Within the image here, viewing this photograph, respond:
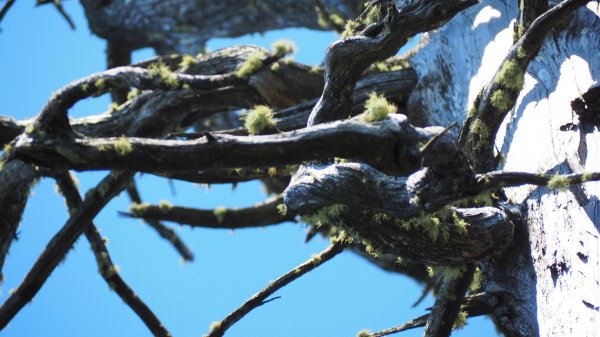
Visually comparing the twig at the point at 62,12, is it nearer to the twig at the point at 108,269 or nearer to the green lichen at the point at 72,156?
the twig at the point at 108,269

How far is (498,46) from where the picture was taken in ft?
17.4

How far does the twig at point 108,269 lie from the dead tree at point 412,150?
0.01 meters

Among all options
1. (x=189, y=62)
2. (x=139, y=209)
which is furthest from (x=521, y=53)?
(x=139, y=209)

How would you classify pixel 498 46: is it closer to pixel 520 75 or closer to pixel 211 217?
pixel 520 75

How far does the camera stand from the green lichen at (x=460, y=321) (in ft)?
13.8

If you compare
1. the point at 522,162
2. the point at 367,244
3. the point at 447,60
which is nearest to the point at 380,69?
the point at 447,60

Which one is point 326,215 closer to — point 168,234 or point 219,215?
point 219,215

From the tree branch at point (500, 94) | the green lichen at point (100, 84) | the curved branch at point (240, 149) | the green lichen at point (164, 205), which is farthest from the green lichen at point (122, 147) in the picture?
the green lichen at point (164, 205)

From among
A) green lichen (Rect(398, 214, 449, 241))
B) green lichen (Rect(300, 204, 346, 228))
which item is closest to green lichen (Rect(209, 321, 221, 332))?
green lichen (Rect(300, 204, 346, 228))

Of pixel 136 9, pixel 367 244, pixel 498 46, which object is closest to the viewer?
pixel 367 244

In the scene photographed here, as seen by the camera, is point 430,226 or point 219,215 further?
point 219,215

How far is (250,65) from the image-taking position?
6148 mm

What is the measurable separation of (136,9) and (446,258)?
209 inches

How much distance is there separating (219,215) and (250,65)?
1.51 m
